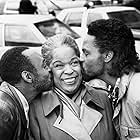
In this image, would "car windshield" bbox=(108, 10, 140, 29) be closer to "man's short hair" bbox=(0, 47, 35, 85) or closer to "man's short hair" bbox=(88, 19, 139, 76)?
"man's short hair" bbox=(88, 19, 139, 76)

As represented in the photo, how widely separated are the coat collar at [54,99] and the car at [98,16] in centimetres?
818

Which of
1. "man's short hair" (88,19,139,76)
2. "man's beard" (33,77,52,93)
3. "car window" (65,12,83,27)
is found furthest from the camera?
"car window" (65,12,83,27)

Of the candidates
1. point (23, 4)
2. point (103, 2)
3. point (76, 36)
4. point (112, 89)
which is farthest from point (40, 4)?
point (112, 89)

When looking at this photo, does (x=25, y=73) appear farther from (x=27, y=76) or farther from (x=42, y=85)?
(x=42, y=85)

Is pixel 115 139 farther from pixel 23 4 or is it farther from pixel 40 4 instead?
pixel 40 4

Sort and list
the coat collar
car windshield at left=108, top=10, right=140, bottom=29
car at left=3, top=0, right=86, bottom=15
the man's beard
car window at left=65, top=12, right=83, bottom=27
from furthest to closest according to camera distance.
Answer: car at left=3, top=0, right=86, bottom=15, car window at left=65, top=12, right=83, bottom=27, car windshield at left=108, top=10, right=140, bottom=29, the man's beard, the coat collar

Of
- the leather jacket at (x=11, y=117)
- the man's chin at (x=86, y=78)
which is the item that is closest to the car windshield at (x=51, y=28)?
the man's chin at (x=86, y=78)

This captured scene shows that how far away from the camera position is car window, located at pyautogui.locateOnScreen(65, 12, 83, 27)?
11945 millimetres

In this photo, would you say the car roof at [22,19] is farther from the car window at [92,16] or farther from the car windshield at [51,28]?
the car window at [92,16]

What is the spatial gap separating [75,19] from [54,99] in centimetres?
963

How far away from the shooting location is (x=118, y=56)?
116 inches

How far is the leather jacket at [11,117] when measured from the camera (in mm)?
2322

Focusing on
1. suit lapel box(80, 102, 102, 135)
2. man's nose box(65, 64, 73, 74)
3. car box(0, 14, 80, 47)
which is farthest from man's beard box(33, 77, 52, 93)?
car box(0, 14, 80, 47)

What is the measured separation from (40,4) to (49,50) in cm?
1456
